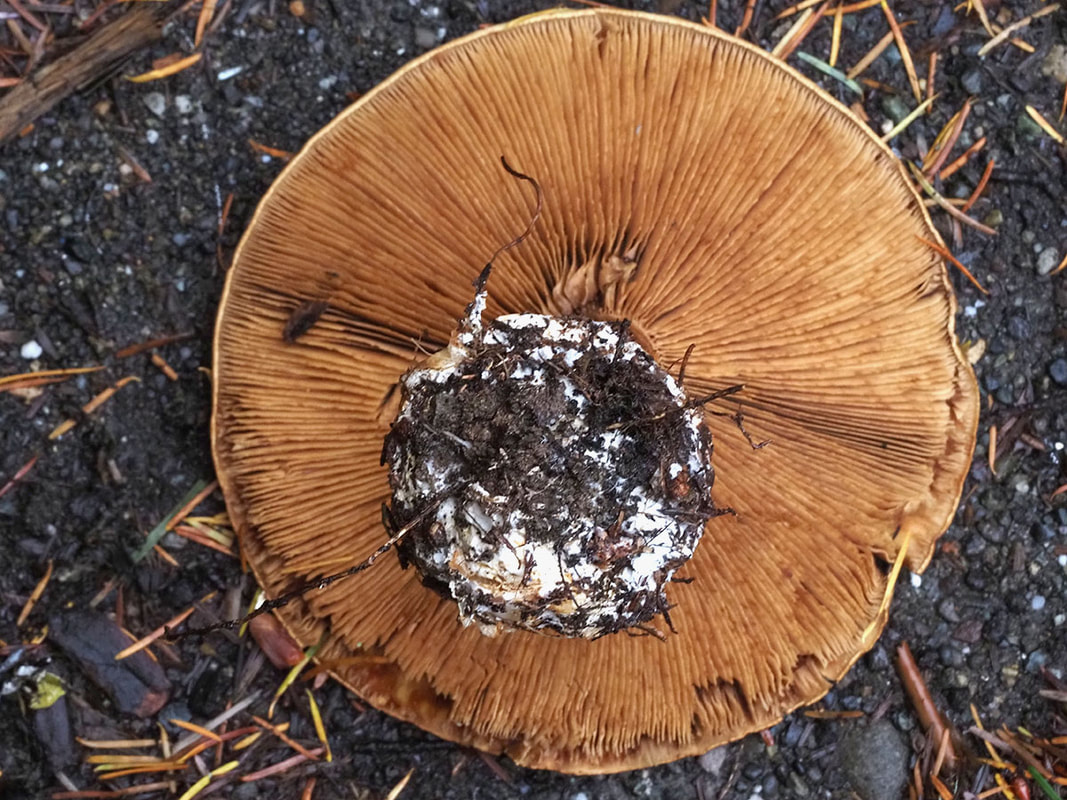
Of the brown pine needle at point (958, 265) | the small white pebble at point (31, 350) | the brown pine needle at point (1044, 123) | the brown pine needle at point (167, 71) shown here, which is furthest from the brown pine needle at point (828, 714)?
the brown pine needle at point (167, 71)

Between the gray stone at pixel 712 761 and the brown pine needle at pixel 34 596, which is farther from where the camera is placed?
the gray stone at pixel 712 761

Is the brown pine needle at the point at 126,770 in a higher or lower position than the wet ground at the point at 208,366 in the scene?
lower

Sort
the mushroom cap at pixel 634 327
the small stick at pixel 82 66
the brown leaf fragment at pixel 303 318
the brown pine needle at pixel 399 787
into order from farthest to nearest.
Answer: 1. the brown pine needle at pixel 399 787
2. the small stick at pixel 82 66
3. the brown leaf fragment at pixel 303 318
4. the mushroom cap at pixel 634 327

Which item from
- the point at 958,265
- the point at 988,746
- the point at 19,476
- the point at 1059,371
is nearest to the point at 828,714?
the point at 988,746

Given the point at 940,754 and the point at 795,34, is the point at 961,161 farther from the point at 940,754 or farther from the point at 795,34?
the point at 940,754

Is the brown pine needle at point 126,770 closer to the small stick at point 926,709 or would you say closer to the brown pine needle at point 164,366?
the brown pine needle at point 164,366

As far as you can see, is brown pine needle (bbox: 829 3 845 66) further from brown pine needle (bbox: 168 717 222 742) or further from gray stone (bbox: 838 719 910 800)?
brown pine needle (bbox: 168 717 222 742)
